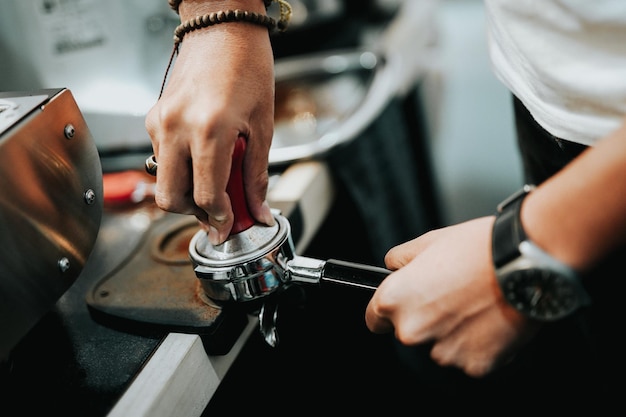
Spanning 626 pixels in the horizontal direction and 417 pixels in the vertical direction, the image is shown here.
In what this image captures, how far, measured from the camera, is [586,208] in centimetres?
36

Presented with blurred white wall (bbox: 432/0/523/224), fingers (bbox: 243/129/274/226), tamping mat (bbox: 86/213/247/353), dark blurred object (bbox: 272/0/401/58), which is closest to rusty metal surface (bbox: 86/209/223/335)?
tamping mat (bbox: 86/213/247/353)

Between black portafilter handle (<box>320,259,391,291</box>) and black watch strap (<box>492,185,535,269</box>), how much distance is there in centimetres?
11

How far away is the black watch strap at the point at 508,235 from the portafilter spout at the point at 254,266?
11 cm

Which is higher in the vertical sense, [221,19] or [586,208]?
[221,19]

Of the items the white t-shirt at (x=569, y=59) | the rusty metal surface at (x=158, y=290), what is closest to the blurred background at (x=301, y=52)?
the rusty metal surface at (x=158, y=290)

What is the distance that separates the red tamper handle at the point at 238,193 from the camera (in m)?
0.46

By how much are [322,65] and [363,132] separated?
43cm

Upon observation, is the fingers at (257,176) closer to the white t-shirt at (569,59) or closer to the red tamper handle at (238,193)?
the red tamper handle at (238,193)

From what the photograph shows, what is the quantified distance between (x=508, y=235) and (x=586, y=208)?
0.05 meters

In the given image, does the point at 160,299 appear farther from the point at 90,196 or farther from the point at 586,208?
the point at 586,208

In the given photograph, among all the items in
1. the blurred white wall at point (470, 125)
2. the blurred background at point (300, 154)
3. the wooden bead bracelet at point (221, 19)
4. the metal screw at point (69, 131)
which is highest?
the wooden bead bracelet at point (221, 19)

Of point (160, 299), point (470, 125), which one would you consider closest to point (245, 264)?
point (160, 299)

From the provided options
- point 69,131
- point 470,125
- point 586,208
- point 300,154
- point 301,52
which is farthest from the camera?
point 470,125

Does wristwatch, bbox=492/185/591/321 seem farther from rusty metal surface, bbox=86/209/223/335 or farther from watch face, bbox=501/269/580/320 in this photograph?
rusty metal surface, bbox=86/209/223/335
